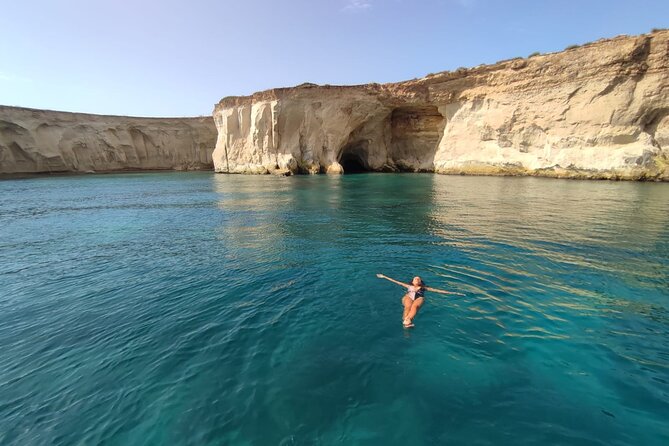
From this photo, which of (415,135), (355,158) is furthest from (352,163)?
(415,135)

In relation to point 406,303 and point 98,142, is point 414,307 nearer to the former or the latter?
point 406,303

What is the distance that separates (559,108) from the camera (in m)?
31.5

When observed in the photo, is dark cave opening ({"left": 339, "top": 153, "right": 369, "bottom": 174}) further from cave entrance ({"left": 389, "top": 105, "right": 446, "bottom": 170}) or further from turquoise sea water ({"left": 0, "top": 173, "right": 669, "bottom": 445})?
turquoise sea water ({"left": 0, "top": 173, "right": 669, "bottom": 445})

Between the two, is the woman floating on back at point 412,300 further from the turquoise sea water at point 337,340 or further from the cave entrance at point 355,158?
the cave entrance at point 355,158

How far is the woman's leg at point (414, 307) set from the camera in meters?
6.21

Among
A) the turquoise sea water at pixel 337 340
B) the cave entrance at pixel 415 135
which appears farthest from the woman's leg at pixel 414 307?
the cave entrance at pixel 415 135

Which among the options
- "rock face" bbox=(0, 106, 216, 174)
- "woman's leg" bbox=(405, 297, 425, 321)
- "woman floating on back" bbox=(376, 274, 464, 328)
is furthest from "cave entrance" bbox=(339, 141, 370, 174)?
"woman's leg" bbox=(405, 297, 425, 321)

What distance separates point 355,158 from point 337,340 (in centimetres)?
5015

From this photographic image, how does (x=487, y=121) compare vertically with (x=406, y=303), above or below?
above

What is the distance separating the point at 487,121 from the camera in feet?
119

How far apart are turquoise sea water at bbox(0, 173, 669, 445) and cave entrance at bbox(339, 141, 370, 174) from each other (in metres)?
39.0

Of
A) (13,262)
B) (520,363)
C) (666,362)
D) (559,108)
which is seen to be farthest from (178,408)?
(559,108)

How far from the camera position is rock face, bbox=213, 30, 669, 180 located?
2767cm

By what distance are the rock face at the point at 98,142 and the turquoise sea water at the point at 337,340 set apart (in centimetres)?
5166
